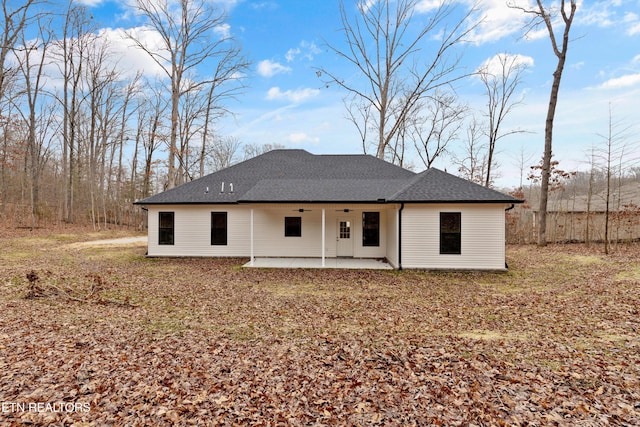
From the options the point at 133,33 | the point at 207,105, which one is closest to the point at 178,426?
the point at 133,33

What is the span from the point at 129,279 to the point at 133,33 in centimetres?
1622

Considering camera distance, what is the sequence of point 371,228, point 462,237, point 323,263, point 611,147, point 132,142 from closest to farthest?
point 462,237
point 323,263
point 611,147
point 371,228
point 132,142

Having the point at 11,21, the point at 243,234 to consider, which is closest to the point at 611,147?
the point at 243,234

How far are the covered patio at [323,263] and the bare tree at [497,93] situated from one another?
13.6 metres

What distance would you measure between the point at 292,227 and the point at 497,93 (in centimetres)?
1782

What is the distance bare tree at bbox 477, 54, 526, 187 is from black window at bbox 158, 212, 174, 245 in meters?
19.8

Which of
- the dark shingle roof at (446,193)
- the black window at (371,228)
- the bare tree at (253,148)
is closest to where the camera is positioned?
the dark shingle roof at (446,193)

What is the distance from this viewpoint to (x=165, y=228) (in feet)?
44.0

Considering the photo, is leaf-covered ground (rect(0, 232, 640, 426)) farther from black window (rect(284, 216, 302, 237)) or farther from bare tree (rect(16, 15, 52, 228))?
bare tree (rect(16, 15, 52, 228))

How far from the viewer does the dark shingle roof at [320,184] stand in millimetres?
10875

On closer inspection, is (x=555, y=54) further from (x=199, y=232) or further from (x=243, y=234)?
(x=199, y=232)

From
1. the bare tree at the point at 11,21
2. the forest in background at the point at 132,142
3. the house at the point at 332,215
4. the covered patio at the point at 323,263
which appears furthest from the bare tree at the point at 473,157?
the bare tree at the point at 11,21

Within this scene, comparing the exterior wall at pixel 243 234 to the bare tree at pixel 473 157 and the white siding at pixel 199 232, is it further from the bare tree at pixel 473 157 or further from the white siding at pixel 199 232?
the bare tree at pixel 473 157

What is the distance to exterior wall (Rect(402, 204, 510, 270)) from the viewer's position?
10.4 m
